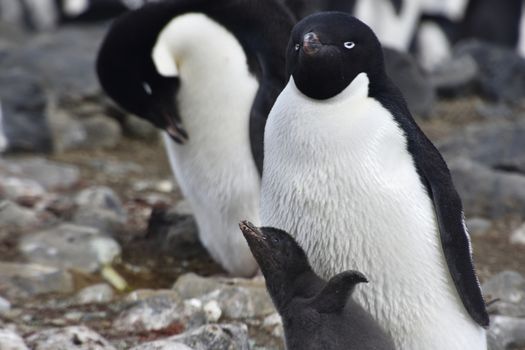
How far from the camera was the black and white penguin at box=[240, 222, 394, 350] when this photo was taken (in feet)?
9.88

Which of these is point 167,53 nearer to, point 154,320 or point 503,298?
point 154,320

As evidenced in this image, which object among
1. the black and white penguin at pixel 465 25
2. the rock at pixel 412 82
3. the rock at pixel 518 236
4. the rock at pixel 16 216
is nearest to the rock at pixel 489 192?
the rock at pixel 518 236

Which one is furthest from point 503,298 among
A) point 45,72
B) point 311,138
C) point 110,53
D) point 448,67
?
point 448,67

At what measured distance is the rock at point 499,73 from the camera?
9711 mm

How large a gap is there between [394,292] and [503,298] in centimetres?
120

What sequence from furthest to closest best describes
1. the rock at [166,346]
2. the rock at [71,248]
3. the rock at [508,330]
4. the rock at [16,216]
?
1. the rock at [16,216]
2. the rock at [71,248]
3. the rock at [508,330]
4. the rock at [166,346]

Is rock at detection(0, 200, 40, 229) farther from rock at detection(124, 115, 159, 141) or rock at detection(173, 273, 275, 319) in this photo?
rock at detection(124, 115, 159, 141)

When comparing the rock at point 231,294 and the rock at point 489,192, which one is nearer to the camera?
the rock at point 231,294

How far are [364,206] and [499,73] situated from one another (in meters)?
7.05

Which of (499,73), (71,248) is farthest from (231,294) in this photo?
(499,73)

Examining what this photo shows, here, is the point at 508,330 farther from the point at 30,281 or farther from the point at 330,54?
the point at 30,281

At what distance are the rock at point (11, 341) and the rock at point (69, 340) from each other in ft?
0.16

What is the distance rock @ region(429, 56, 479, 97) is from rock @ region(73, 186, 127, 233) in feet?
13.9

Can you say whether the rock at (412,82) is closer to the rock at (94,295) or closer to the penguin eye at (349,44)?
the rock at (94,295)
